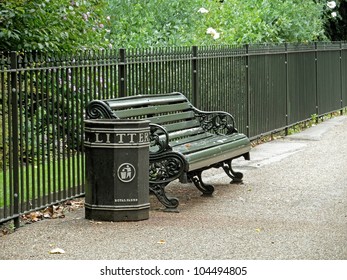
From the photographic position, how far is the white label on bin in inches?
403

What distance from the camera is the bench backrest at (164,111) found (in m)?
11.4

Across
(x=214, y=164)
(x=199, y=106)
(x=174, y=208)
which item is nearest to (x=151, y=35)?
(x=199, y=106)

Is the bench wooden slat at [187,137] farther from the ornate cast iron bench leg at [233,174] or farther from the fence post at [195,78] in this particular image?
the fence post at [195,78]

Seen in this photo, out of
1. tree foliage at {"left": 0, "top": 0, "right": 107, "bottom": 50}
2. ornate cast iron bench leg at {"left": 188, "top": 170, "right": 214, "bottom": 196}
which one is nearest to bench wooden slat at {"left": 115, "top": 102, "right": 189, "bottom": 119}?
ornate cast iron bench leg at {"left": 188, "top": 170, "right": 214, "bottom": 196}

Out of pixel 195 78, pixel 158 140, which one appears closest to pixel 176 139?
pixel 158 140

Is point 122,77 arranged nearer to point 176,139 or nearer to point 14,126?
point 176,139

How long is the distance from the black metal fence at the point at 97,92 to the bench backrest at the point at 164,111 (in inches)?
14.9

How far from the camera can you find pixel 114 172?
33.5 ft

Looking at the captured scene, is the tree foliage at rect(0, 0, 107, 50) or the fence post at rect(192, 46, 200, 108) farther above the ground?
the tree foliage at rect(0, 0, 107, 50)

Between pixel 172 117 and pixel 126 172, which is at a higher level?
Answer: pixel 172 117

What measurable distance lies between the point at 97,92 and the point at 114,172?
7.25 feet

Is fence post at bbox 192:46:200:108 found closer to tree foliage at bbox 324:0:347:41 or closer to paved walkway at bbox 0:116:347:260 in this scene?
paved walkway at bbox 0:116:347:260

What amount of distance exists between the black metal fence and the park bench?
1.37 ft

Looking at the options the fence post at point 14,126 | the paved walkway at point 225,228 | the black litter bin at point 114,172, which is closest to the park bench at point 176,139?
the paved walkway at point 225,228
